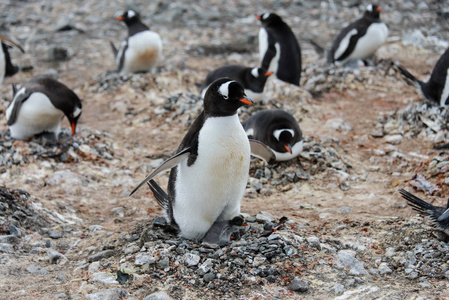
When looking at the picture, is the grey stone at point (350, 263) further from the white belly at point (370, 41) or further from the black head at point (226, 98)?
the white belly at point (370, 41)

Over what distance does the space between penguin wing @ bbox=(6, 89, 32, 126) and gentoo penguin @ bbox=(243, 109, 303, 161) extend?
7.38ft

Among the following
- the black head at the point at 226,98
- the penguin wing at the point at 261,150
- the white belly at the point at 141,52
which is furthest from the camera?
the white belly at the point at 141,52

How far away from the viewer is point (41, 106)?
5.21 meters

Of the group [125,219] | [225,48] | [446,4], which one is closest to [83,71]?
[225,48]

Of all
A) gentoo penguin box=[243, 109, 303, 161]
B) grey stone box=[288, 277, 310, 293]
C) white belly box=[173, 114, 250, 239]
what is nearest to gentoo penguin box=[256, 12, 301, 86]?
gentoo penguin box=[243, 109, 303, 161]

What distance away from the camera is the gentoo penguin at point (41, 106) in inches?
205

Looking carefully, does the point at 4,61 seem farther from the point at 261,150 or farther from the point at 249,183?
the point at 261,150

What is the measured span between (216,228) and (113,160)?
2.55 m

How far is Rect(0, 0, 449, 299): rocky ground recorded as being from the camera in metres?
2.88

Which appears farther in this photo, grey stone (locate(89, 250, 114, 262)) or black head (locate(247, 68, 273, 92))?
black head (locate(247, 68, 273, 92))

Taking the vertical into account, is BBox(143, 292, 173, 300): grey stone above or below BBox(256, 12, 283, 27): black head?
below

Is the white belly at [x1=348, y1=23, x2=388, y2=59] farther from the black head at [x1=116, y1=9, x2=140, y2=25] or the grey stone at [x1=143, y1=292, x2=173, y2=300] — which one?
the grey stone at [x1=143, y1=292, x2=173, y2=300]

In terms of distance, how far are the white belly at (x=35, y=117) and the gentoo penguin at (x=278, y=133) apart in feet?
6.52

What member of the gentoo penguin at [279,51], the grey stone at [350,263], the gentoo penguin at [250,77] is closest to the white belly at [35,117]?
the gentoo penguin at [250,77]
